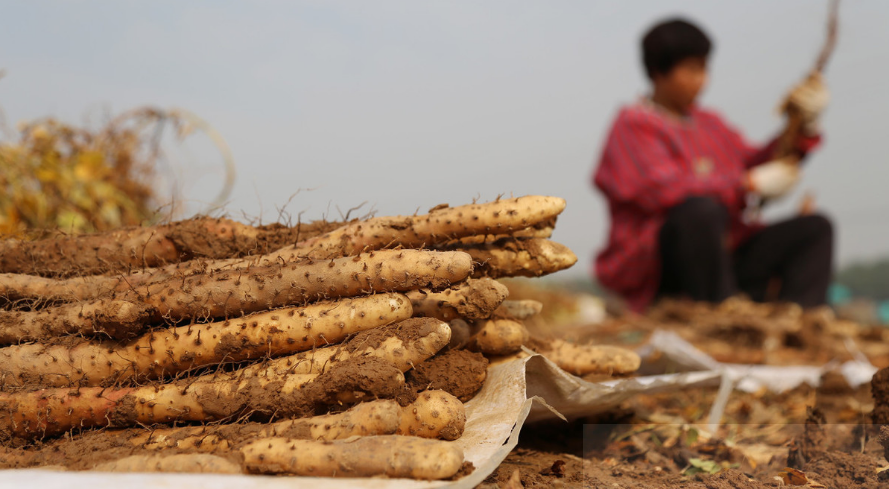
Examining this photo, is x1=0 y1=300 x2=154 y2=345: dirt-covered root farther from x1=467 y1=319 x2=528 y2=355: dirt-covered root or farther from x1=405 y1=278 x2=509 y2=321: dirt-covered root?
x1=467 y1=319 x2=528 y2=355: dirt-covered root

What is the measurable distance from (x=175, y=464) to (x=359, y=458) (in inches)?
19.3

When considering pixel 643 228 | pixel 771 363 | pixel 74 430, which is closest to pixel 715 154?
pixel 643 228

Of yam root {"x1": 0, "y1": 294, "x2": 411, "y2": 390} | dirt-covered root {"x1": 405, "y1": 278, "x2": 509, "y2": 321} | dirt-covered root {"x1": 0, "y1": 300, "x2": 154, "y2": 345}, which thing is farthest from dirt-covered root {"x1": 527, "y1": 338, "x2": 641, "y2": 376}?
dirt-covered root {"x1": 0, "y1": 300, "x2": 154, "y2": 345}

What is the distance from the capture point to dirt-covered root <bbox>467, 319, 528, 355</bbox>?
7.01ft

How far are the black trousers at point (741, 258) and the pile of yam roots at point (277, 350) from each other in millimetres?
4164

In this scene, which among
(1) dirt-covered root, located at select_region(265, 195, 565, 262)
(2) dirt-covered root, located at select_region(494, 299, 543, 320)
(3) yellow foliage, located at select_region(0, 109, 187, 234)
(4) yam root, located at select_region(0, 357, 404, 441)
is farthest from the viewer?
(3) yellow foliage, located at select_region(0, 109, 187, 234)

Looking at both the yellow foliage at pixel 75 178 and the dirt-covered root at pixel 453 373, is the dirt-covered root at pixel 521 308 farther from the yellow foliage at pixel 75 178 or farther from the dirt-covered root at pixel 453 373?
the yellow foliage at pixel 75 178

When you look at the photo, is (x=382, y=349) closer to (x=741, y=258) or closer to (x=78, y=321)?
(x=78, y=321)

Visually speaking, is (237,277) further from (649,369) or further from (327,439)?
(649,369)

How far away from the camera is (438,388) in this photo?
6.29 feet

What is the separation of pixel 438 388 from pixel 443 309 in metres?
0.25

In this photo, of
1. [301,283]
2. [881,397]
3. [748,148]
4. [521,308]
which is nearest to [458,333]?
[521,308]

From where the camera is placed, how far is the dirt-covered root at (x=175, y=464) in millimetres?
1526

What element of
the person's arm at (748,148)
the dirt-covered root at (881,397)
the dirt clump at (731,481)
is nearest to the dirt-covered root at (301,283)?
the dirt clump at (731,481)
